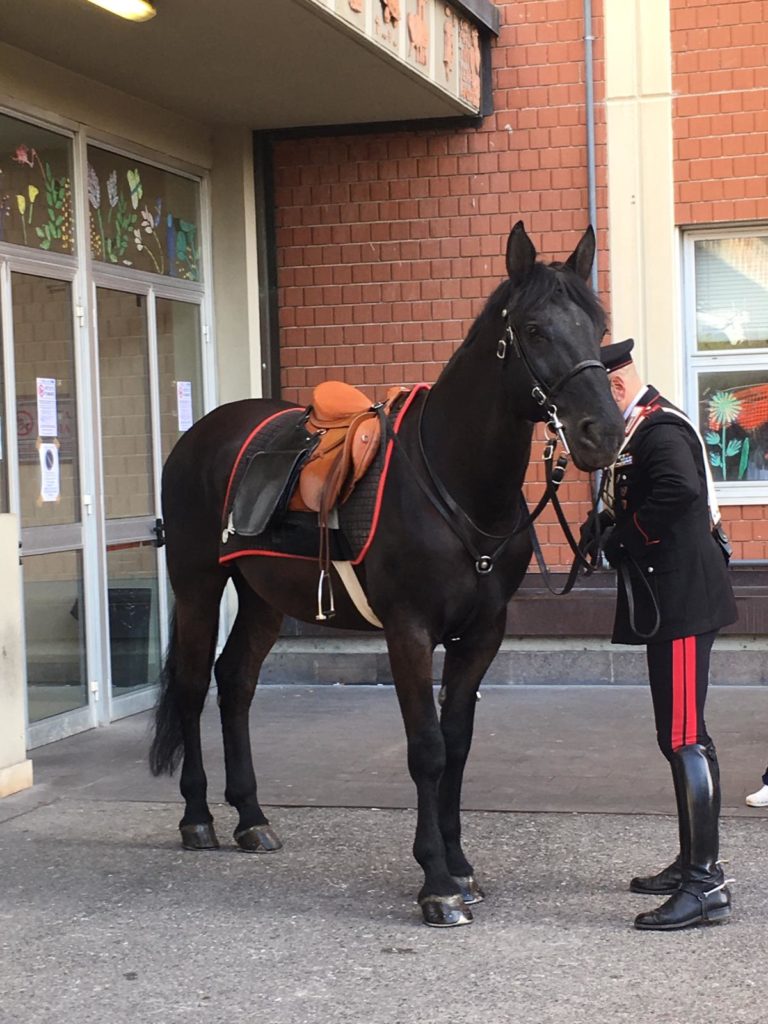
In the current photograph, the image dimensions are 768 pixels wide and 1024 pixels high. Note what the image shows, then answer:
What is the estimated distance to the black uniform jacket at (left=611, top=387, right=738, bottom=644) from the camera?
4590mm

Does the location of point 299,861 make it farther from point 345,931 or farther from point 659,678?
point 659,678

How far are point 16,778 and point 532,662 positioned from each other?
3.70 metres

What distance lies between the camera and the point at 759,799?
6039 millimetres

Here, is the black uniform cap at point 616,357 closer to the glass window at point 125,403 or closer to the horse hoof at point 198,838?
the horse hoof at point 198,838

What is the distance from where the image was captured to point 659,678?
187 inches

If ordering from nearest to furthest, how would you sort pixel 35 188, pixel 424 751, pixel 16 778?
pixel 424 751
pixel 16 778
pixel 35 188

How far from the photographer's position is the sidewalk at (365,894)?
13.4ft

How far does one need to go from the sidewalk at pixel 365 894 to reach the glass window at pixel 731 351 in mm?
1903

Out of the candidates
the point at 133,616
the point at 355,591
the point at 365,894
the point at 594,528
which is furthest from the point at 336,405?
the point at 133,616

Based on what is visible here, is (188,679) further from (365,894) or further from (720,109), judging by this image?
(720,109)

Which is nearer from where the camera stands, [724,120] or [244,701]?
[244,701]

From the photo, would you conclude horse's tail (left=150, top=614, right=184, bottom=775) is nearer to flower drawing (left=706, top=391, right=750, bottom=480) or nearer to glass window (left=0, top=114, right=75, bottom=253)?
glass window (left=0, top=114, right=75, bottom=253)

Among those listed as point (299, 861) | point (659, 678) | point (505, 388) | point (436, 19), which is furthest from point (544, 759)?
point (436, 19)

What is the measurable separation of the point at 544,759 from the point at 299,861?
1999 millimetres
